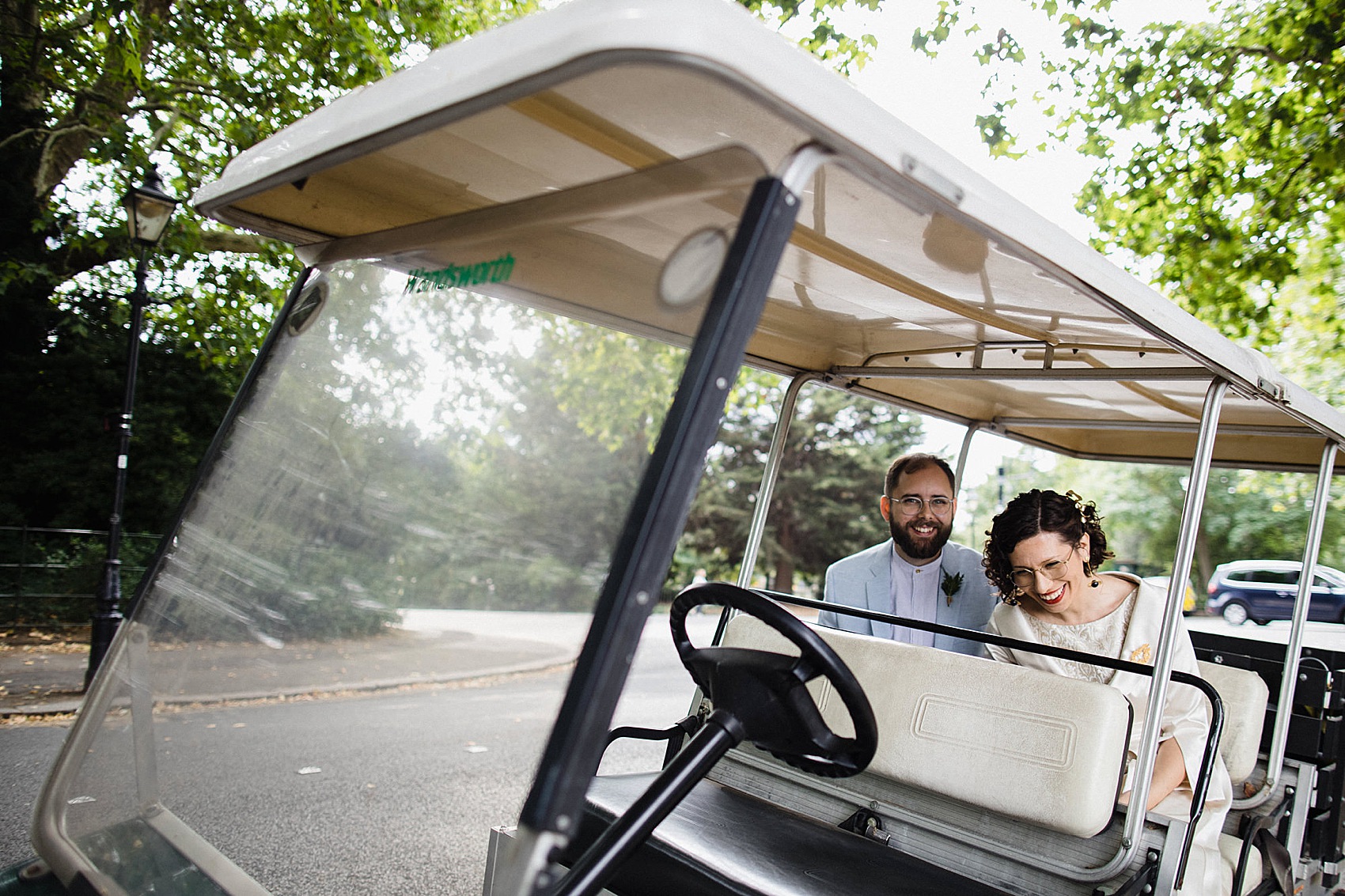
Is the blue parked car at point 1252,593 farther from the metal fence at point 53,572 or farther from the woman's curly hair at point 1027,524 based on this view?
the metal fence at point 53,572

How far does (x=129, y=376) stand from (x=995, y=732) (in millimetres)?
7611

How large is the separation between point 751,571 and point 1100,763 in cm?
157

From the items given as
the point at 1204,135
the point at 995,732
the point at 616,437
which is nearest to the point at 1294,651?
the point at 995,732

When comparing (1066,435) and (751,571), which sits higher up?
(1066,435)

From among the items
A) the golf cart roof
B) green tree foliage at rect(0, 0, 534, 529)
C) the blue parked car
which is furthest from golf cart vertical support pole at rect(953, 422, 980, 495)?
the blue parked car

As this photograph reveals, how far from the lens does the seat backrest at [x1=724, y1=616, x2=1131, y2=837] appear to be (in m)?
2.38

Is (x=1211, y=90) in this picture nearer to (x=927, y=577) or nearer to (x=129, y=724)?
(x=927, y=577)

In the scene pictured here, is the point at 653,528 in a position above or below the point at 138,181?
below

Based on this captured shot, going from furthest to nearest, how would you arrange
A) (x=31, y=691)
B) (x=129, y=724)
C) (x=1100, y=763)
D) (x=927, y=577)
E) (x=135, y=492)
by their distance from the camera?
(x=135, y=492), (x=31, y=691), (x=927, y=577), (x=1100, y=763), (x=129, y=724)

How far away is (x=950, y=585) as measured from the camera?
157 inches

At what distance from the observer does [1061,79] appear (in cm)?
1005

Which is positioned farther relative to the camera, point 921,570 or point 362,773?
point 362,773

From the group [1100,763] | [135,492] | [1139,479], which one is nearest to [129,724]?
[1100,763]

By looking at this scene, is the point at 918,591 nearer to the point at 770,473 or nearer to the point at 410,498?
the point at 770,473
